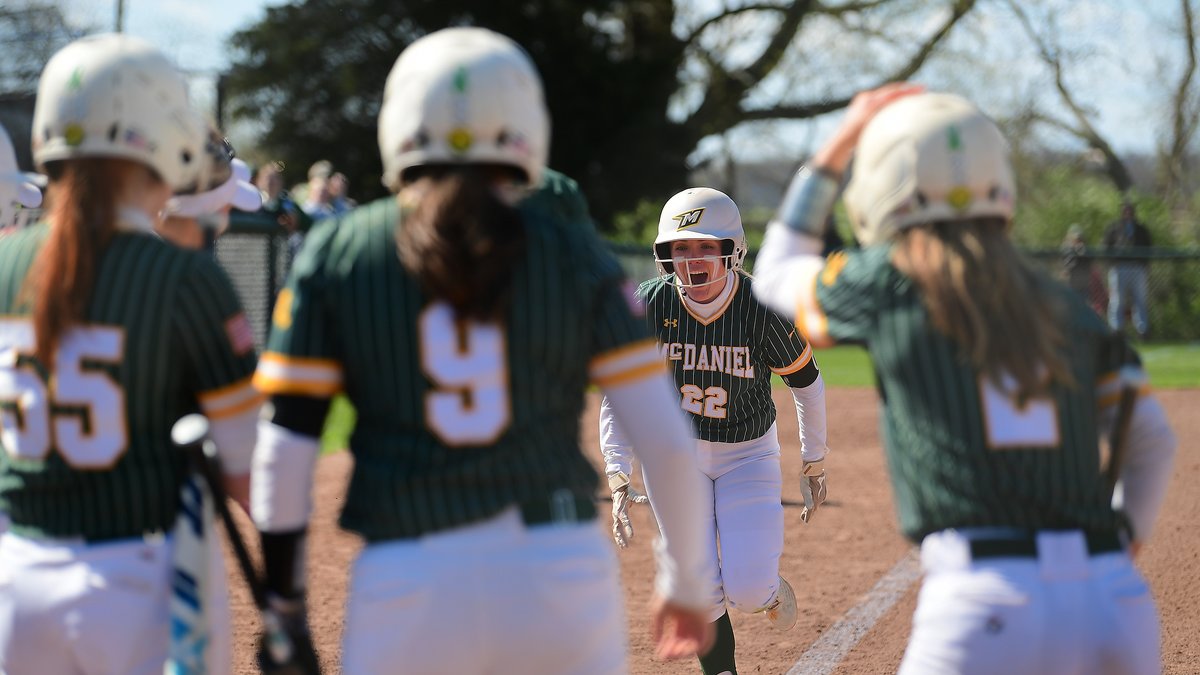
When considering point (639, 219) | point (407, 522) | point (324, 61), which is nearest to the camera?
point (407, 522)

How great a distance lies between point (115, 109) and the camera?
295cm

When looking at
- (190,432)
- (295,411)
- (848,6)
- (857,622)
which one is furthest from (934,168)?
(848,6)

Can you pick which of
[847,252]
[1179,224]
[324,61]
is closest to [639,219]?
[324,61]

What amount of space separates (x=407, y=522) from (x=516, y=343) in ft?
1.32

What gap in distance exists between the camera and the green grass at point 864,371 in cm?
1427

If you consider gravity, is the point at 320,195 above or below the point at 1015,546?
above

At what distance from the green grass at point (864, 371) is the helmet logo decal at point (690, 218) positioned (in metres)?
7.32

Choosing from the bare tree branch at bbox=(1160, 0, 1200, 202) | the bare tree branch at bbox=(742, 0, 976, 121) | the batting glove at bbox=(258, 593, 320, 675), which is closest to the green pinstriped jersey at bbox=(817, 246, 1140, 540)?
the batting glove at bbox=(258, 593, 320, 675)

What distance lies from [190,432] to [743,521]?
11.3 feet

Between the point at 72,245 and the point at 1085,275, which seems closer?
the point at 72,245

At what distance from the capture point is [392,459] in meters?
2.63

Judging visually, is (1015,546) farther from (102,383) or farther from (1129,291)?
(1129,291)

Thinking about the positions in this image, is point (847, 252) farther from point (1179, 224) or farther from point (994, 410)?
point (1179, 224)

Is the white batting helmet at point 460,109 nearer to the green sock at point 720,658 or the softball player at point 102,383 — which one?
the softball player at point 102,383
